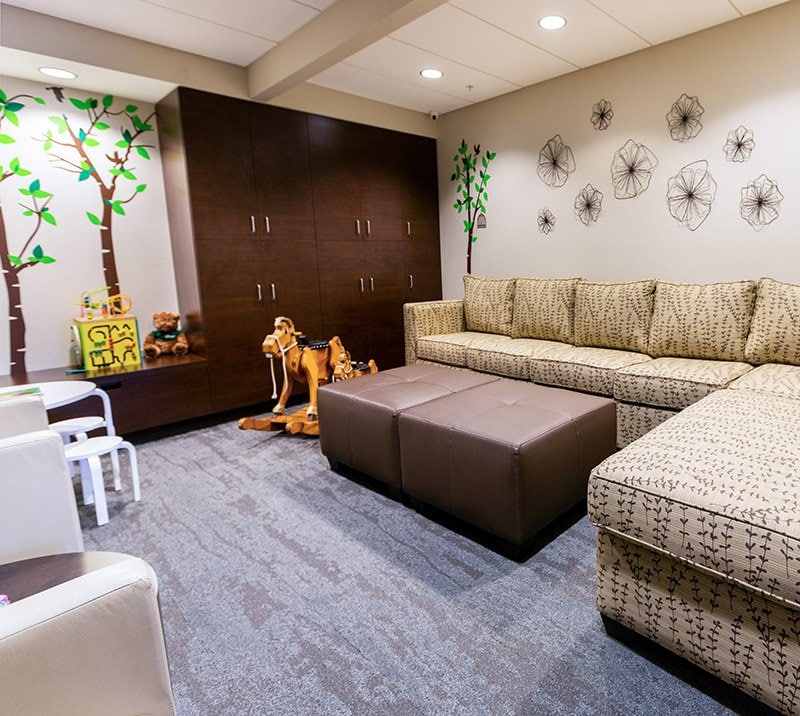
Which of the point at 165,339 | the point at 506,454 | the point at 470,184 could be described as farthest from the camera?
the point at 470,184

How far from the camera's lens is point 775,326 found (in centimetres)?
243

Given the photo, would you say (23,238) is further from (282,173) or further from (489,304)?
(489,304)

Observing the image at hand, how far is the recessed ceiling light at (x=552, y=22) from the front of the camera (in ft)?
9.00

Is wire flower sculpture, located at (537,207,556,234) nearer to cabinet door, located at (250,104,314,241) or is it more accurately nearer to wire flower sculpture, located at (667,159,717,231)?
wire flower sculpture, located at (667,159,717,231)

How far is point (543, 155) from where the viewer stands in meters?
3.84

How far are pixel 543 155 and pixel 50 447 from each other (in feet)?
12.3

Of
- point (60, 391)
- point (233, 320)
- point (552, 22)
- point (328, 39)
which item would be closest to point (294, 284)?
point (233, 320)

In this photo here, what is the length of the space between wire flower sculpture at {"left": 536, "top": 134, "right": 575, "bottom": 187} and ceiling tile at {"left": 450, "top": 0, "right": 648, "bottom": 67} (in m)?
0.54

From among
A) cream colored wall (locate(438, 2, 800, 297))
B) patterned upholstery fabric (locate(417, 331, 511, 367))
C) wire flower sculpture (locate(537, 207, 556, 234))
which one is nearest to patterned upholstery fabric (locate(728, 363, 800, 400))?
cream colored wall (locate(438, 2, 800, 297))

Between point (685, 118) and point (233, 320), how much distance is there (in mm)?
3249

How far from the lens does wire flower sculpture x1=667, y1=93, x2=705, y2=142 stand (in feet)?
9.98

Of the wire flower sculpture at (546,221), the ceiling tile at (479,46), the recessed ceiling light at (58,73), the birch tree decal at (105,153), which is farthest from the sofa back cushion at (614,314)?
the recessed ceiling light at (58,73)

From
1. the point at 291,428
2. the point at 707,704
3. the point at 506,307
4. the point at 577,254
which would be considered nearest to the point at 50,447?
the point at 707,704

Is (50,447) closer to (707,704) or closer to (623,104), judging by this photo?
(707,704)
